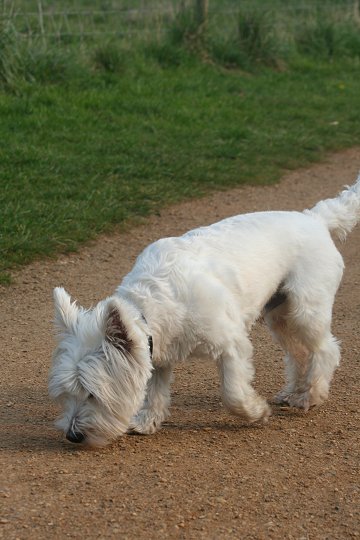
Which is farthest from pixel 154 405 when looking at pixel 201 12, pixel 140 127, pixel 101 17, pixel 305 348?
pixel 201 12

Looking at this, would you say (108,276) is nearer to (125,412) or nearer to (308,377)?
(308,377)

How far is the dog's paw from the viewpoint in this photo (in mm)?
5156

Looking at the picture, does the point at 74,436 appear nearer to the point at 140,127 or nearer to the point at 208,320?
the point at 208,320

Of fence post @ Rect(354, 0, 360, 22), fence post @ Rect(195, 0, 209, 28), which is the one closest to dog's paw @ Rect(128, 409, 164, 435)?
fence post @ Rect(195, 0, 209, 28)

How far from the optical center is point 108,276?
7809 mm

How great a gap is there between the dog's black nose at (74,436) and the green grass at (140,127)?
10.4 feet

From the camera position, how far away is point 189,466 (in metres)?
4.66

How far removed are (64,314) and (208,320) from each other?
71cm

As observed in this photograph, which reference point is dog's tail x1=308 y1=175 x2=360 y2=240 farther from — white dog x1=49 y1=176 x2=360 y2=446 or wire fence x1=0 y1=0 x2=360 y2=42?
wire fence x1=0 y1=0 x2=360 y2=42

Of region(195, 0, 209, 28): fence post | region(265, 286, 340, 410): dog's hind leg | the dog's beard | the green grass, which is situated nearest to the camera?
the dog's beard

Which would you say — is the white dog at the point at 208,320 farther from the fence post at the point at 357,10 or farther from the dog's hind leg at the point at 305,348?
the fence post at the point at 357,10

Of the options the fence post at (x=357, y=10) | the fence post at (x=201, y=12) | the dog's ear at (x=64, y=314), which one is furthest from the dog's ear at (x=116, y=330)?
the fence post at (x=357, y=10)

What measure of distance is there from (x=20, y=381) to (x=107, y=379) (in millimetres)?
1470

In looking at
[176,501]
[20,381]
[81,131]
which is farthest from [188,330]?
[81,131]
